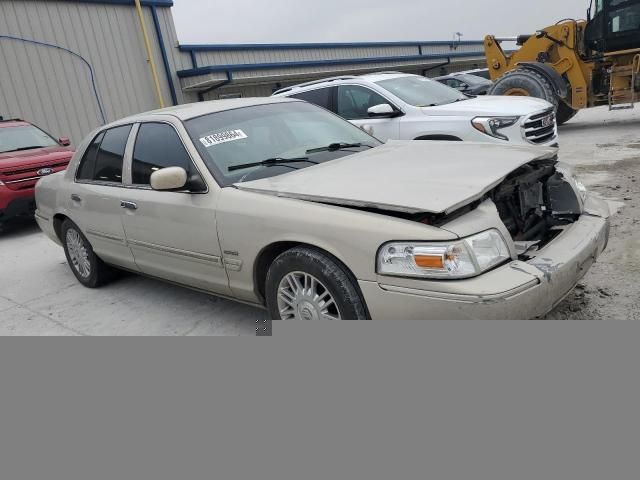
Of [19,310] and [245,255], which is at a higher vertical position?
[245,255]

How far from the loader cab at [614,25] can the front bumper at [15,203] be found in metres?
11.1

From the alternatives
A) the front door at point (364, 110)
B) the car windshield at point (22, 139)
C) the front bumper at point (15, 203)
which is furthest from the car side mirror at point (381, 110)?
the car windshield at point (22, 139)

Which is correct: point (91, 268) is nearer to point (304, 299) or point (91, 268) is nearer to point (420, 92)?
point (304, 299)

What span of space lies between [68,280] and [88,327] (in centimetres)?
160

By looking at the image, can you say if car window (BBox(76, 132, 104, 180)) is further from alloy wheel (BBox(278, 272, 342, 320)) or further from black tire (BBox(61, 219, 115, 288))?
alloy wheel (BBox(278, 272, 342, 320))

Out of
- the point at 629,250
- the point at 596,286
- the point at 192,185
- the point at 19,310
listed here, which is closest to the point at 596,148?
the point at 629,250

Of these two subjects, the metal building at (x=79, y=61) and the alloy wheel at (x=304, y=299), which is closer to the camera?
the alloy wheel at (x=304, y=299)

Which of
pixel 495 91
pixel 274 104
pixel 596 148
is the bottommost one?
pixel 596 148

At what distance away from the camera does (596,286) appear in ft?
12.6

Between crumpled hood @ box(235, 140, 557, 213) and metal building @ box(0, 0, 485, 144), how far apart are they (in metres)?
12.2

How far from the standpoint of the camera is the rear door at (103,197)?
14.5 feet

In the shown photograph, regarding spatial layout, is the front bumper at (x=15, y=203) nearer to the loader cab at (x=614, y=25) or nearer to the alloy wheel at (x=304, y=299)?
the alloy wheel at (x=304, y=299)

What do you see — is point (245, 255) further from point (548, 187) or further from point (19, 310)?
point (19, 310)

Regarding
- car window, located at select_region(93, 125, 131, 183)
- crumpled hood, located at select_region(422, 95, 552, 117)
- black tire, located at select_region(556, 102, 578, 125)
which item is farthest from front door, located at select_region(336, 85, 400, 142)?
black tire, located at select_region(556, 102, 578, 125)
